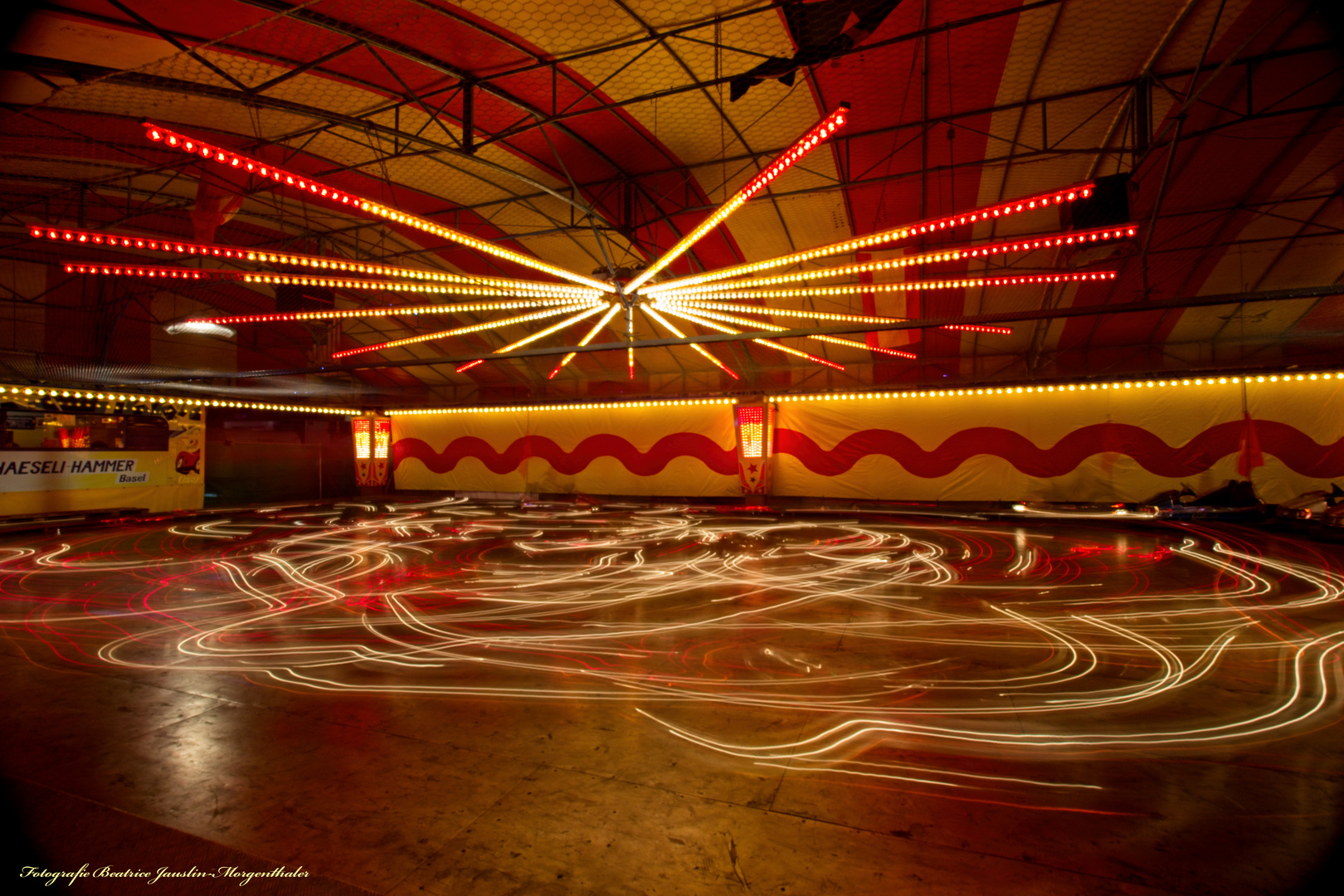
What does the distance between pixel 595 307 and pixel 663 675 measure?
221 inches

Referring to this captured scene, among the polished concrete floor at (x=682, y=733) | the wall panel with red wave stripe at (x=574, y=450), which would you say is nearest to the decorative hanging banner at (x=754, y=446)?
the wall panel with red wave stripe at (x=574, y=450)

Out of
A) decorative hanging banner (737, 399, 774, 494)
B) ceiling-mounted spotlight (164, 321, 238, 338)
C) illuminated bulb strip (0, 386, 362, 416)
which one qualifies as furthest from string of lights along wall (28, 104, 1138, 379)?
illuminated bulb strip (0, 386, 362, 416)

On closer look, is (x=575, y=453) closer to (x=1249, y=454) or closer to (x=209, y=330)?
(x=209, y=330)

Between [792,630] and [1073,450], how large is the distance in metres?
11.3

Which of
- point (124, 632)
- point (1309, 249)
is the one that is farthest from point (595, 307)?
point (1309, 249)

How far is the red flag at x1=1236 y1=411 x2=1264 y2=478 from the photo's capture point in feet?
36.0

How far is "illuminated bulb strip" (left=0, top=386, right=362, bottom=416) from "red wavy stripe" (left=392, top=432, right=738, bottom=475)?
120 inches

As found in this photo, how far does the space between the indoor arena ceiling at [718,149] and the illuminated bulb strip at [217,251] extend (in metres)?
0.78

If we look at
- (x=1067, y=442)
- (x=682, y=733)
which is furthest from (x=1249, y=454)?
(x=682, y=733)

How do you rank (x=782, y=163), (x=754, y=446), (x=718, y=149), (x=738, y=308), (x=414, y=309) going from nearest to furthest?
1. (x=782, y=163)
2. (x=414, y=309)
3. (x=738, y=308)
4. (x=718, y=149)
5. (x=754, y=446)

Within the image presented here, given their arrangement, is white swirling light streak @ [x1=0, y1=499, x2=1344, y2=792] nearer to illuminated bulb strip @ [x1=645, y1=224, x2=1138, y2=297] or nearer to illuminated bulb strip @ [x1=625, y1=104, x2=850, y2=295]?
illuminated bulb strip @ [x1=645, y1=224, x2=1138, y2=297]

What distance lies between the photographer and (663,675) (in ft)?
12.3

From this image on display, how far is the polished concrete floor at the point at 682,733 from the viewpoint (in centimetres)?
201

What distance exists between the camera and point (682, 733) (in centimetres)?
296
